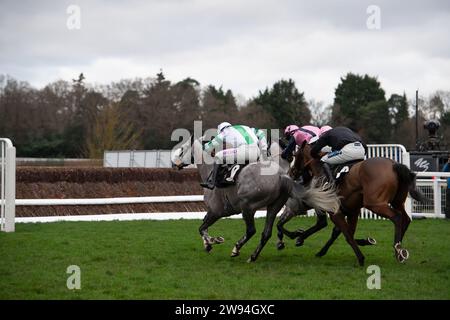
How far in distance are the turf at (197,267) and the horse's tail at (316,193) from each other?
0.80m

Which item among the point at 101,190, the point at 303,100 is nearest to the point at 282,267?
the point at 101,190

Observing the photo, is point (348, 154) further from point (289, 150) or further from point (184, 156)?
point (184, 156)

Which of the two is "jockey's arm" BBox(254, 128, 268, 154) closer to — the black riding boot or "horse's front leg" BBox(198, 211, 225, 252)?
the black riding boot

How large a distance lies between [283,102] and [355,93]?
24.3 feet

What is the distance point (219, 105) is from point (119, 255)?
128 ft

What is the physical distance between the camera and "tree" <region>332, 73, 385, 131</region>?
48638 mm

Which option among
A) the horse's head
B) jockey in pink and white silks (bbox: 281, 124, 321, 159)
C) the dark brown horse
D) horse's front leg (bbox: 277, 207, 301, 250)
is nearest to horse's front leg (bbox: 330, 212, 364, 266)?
the dark brown horse

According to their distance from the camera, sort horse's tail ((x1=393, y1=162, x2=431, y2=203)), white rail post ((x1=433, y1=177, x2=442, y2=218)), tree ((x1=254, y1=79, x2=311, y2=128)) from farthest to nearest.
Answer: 1. tree ((x1=254, y1=79, x2=311, y2=128))
2. white rail post ((x1=433, y1=177, x2=442, y2=218))
3. horse's tail ((x1=393, y1=162, x2=431, y2=203))

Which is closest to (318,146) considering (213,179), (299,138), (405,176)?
(299,138)

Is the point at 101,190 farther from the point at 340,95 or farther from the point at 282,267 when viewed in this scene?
the point at 340,95

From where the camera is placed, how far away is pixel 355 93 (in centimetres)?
5000

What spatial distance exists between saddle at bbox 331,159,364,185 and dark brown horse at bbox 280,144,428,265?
5 cm

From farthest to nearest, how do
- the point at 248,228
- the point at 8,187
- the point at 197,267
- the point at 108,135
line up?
the point at 108,135 → the point at 8,187 → the point at 248,228 → the point at 197,267

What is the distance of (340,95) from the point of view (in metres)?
50.8
